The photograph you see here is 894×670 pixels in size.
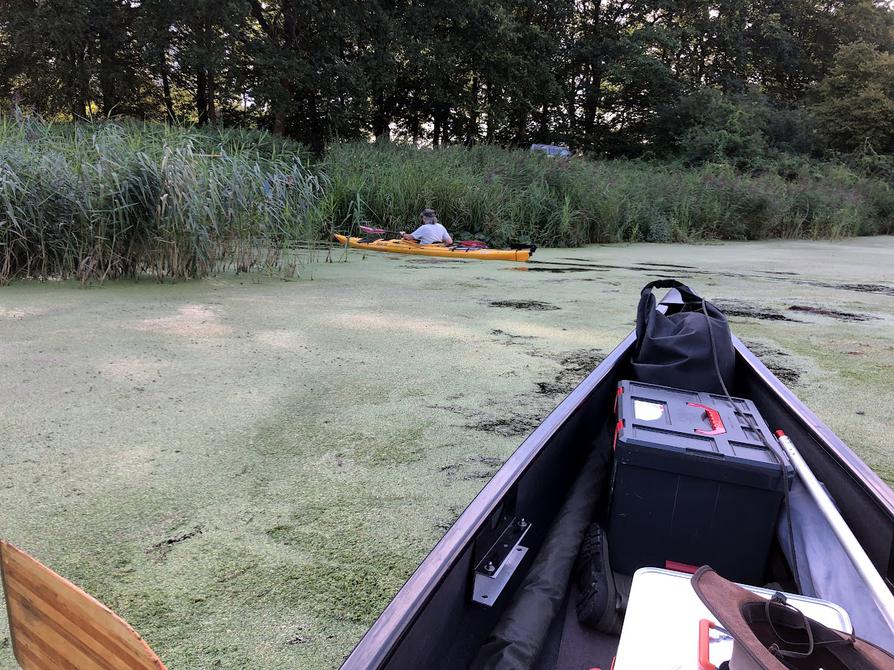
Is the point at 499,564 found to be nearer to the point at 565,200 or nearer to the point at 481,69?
the point at 565,200

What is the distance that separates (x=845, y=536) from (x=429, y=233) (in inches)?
215

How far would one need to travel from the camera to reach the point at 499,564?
0.91 metres

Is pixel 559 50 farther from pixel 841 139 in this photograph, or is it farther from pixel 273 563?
pixel 273 563

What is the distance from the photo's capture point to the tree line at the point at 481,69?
36.1 feet

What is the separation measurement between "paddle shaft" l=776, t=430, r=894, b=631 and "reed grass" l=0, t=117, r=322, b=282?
11.2ft

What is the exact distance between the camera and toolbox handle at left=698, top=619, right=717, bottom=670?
0.66 m

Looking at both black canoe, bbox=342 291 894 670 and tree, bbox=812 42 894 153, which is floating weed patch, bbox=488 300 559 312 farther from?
tree, bbox=812 42 894 153

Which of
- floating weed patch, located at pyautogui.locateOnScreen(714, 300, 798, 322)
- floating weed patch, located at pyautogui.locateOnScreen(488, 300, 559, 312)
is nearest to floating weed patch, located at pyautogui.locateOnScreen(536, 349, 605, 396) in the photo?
floating weed patch, located at pyautogui.locateOnScreen(488, 300, 559, 312)

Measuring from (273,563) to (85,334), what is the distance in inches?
77.6

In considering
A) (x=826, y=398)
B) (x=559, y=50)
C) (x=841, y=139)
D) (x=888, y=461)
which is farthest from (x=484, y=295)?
(x=841, y=139)

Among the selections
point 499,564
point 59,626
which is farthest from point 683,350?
point 59,626

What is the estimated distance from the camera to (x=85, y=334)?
2.64 meters

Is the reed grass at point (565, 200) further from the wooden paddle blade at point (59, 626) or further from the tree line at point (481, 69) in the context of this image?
the wooden paddle blade at point (59, 626)

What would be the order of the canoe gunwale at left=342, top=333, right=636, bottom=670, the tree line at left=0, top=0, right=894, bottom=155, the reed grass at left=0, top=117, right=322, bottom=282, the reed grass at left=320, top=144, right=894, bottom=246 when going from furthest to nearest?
1. the tree line at left=0, top=0, right=894, bottom=155
2. the reed grass at left=320, top=144, right=894, bottom=246
3. the reed grass at left=0, top=117, right=322, bottom=282
4. the canoe gunwale at left=342, top=333, right=636, bottom=670
